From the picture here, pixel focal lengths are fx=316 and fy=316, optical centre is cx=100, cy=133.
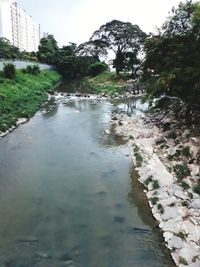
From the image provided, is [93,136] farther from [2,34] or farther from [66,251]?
[2,34]

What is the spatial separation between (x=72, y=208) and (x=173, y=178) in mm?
5159

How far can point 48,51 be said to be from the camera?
7625 centimetres

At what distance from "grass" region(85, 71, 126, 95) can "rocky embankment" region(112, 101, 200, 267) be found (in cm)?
2797

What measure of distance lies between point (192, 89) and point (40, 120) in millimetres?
15016

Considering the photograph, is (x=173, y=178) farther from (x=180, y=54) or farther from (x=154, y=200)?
(x=180, y=54)

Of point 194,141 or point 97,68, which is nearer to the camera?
point 194,141

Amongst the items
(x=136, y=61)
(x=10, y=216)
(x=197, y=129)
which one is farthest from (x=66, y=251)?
(x=136, y=61)

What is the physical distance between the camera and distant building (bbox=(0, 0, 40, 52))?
146262 millimetres

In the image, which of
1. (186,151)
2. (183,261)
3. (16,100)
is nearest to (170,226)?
(183,261)

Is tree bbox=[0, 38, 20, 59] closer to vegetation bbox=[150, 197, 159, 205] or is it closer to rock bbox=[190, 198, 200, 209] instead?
vegetation bbox=[150, 197, 159, 205]

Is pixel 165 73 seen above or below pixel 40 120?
above

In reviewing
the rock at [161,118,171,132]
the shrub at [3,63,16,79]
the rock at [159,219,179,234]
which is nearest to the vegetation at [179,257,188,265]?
the rock at [159,219,179,234]

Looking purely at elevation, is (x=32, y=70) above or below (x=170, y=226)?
above

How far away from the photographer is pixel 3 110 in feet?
88.9
